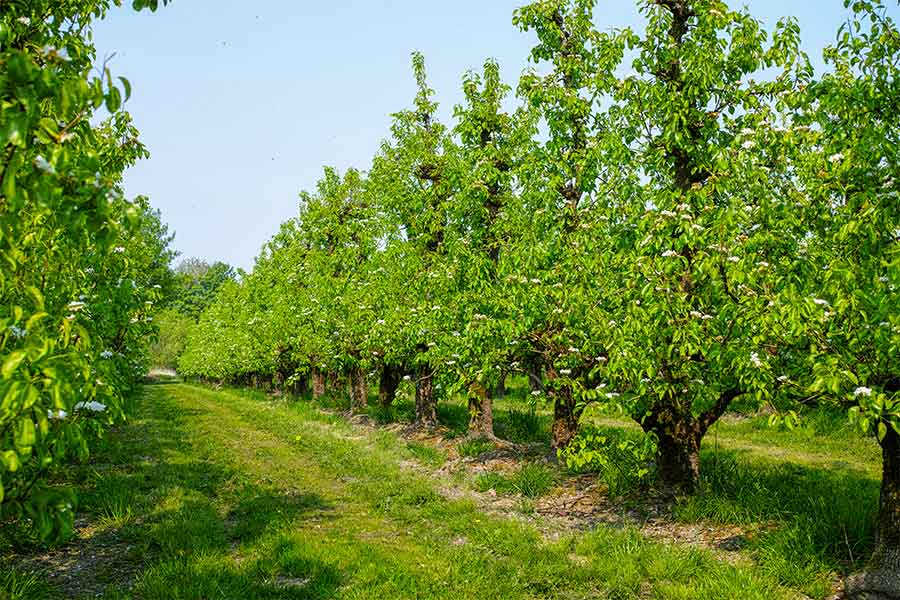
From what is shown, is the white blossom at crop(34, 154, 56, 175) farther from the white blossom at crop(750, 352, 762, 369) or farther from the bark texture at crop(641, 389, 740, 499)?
the bark texture at crop(641, 389, 740, 499)

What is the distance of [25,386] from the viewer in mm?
2881

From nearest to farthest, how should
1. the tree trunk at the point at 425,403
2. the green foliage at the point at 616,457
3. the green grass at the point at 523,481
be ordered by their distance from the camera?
the green foliage at the point at 616,457
the green grass at the point at 523,481
the tree trunk at the point at 425,403

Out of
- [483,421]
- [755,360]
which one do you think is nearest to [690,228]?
[755,360]

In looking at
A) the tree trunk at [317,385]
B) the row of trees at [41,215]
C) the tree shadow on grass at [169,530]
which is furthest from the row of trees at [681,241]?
the tree trunk at [317,385]

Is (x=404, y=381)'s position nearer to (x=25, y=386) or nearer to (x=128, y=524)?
(x=128, y=524)

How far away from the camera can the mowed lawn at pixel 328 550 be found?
7531 mm

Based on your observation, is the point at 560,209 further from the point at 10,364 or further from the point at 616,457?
the point at 10,364

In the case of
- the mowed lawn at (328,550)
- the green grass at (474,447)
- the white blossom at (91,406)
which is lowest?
the mowed lawn at (328,550)

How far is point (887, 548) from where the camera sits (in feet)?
22.9

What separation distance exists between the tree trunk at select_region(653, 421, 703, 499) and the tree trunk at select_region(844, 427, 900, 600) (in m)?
3.26

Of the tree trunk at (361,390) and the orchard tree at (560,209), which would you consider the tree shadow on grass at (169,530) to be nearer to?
the orchard tree at (560,209)

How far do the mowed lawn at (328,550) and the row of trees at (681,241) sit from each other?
7.27ft

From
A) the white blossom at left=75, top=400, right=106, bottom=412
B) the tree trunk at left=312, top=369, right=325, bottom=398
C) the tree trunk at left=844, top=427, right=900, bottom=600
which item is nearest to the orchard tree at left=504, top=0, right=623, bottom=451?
the tree trunk at left=844, top=427, right=900, bottom=600

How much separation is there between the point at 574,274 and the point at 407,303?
31.3 ft
